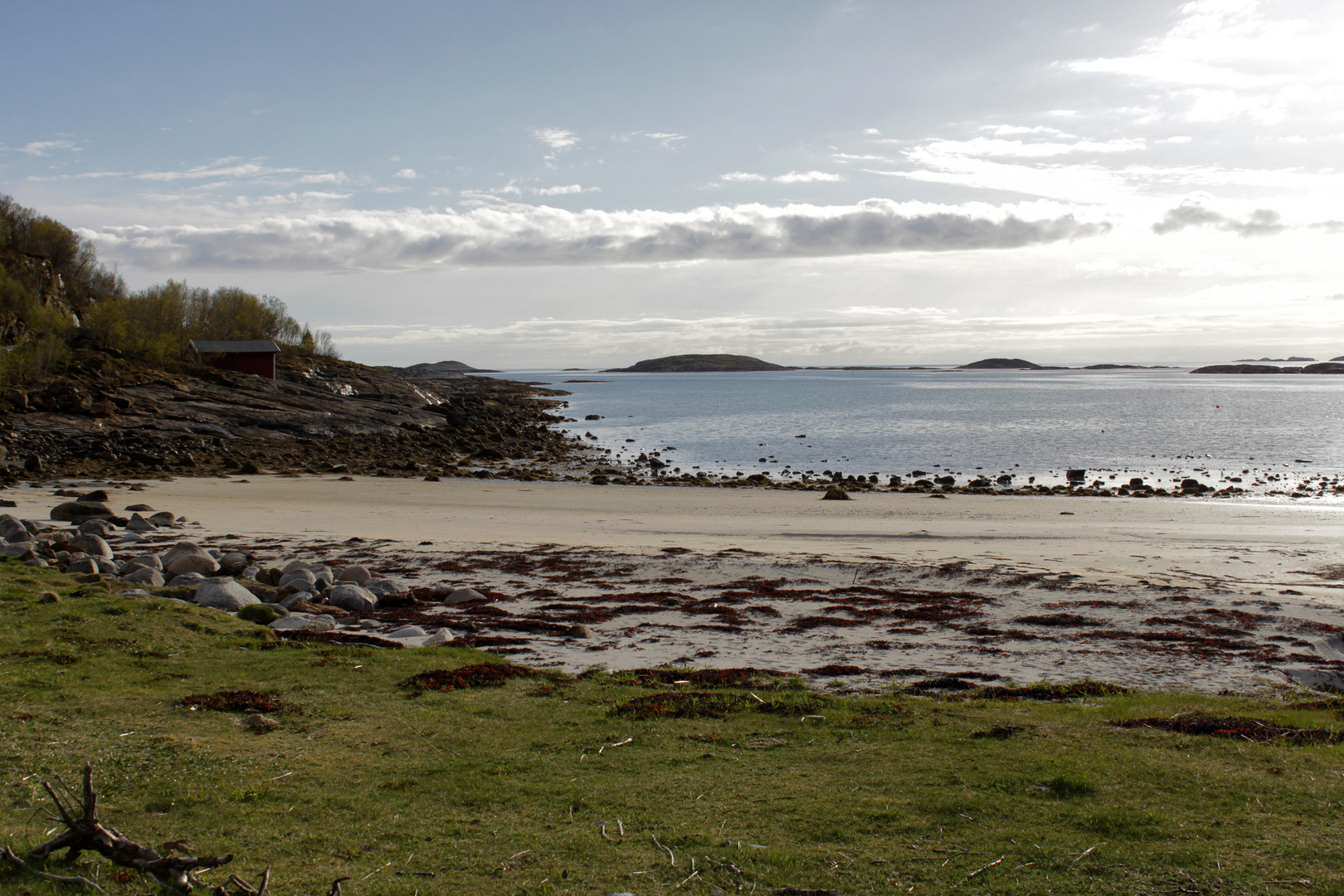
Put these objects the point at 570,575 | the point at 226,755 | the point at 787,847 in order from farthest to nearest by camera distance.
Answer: the point at 570,575 → the point at 226,755 → the point at 787,847

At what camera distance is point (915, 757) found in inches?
285

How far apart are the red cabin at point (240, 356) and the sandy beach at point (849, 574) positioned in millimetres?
40922

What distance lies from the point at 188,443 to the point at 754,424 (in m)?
57.5

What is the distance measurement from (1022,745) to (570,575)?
11868 mm

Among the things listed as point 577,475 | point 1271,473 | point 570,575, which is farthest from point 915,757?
point 1271,473

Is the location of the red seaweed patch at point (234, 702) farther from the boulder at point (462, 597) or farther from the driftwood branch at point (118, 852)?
the boulder at point (462, 597)

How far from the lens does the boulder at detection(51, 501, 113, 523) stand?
22734mm

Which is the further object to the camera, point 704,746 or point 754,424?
point 754,424

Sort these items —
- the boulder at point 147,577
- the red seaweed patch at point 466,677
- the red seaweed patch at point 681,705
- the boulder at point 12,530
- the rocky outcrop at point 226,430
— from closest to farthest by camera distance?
the red seaweed patch at point 681,705, the red seaweed patch at point 466,677, the boulder at point 147,577, the boulder at point 12,530, the rocky outcrop at point 226,430

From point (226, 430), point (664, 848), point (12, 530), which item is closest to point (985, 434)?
point (226, 430)

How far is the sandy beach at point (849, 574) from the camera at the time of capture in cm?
1211

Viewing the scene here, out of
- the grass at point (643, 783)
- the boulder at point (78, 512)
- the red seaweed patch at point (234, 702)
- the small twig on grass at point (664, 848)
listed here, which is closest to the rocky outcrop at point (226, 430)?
the boulder at point (78, 512)

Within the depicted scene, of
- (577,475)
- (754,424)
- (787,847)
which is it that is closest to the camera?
(787,847)

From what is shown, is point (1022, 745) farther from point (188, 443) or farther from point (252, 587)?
point (188, 443)
